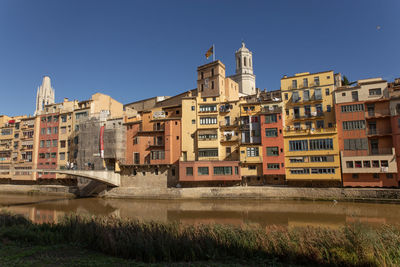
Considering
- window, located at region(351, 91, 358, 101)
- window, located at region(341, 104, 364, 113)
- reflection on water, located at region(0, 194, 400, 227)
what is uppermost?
window, located at region(351, 91, 358, 101)

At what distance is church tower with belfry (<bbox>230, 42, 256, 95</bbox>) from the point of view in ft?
275

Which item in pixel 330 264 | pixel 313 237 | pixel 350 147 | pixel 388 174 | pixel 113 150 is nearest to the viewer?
pixel 330 264

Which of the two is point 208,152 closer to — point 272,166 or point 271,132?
point 272,166

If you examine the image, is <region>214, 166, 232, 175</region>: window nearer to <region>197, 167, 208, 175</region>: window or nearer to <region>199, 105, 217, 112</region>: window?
<region>197, 167, 208, 175</region>: window

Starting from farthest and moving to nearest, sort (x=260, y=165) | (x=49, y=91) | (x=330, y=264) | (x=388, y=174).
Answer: (x=49, y=91) → (x=260, y=165) → (x=388, y=174) → (x=330, y=264)

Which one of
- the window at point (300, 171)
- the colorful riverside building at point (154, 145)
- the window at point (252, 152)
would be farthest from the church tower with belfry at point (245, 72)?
the window at point (300, 171)

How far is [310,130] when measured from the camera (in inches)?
1553

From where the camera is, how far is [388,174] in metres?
34.3

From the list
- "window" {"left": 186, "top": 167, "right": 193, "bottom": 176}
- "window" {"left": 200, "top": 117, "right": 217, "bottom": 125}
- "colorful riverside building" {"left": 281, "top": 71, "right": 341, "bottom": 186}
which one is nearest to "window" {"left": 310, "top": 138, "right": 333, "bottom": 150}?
"colorful riverside building" {"left": 281, "top": 71, "right": 341, "bottom": 186}

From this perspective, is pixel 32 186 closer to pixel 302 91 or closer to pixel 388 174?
pixel 302 91

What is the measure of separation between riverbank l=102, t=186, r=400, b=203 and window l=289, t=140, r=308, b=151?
623 centimetres

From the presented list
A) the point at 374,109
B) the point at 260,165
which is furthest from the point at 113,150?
the point at 374,109

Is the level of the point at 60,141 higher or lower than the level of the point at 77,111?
lower

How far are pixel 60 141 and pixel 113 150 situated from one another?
1754 cm
